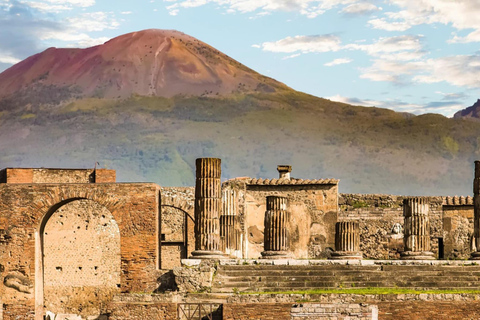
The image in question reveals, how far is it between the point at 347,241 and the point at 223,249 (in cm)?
320

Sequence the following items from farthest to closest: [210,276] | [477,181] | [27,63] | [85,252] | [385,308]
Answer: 1. [27,63]
2. [85,252]
3. [477,181]
4. [210,276]
5. [385,308]

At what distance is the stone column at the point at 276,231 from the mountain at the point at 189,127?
73.5 metres

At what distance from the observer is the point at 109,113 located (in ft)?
352

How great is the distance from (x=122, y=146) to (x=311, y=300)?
8707 cm

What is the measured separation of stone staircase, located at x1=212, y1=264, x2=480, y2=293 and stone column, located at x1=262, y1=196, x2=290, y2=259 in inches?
84.6

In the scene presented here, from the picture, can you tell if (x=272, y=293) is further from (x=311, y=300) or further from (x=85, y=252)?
(x=85, y=252)

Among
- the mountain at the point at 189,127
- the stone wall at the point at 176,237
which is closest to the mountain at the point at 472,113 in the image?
the mountain at the point at 189,127

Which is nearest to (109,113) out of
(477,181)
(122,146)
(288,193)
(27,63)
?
(122,146)

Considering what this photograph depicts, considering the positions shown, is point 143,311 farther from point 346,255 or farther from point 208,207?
point 346,255

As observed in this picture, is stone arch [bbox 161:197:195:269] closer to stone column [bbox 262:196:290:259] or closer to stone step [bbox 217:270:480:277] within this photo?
stone column [bbox 262:196:290:259]

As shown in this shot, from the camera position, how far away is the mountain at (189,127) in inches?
4048

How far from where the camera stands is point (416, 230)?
2797cm

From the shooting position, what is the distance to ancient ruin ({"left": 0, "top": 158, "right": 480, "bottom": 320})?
2272cm

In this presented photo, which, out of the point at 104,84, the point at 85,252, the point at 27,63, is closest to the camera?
the point at 85,252
